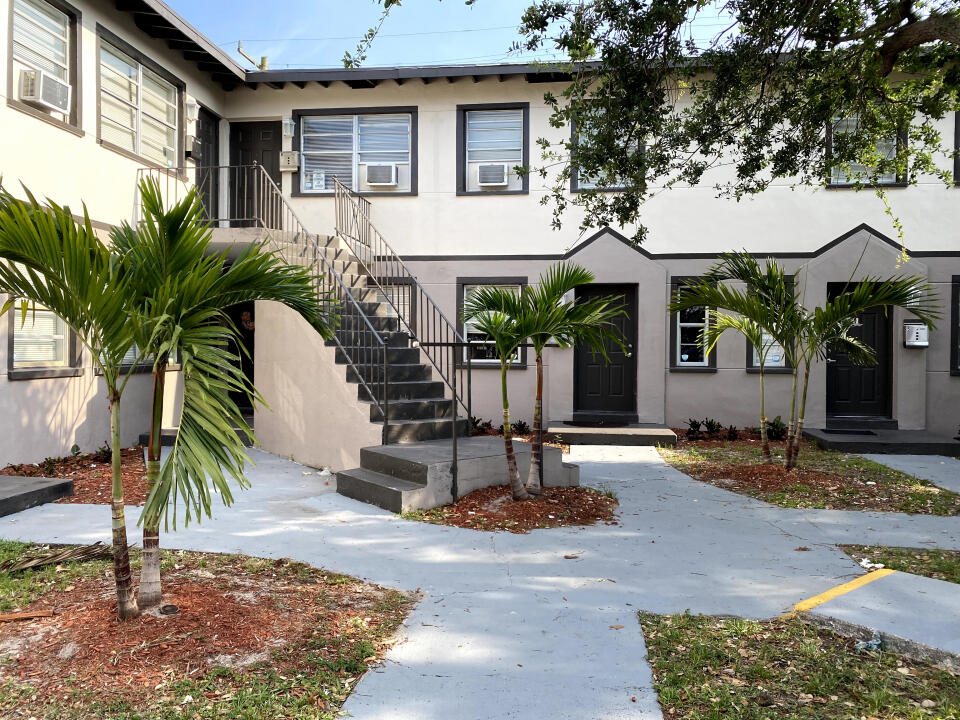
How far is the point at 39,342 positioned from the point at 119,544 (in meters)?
5.87

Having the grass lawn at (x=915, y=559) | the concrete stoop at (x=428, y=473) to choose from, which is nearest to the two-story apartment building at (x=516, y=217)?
the concrete stoop at (x=428, y=473)

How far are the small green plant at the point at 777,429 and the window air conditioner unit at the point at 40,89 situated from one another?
10364 mm

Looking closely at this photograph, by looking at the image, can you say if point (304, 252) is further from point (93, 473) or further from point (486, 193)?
point (93, 473)

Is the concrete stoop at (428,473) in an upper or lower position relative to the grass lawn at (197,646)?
upper

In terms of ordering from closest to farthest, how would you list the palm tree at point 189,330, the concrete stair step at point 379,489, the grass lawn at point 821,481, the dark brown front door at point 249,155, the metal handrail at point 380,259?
the palm tree at point 189,330, the concrete stair step at point 379,489, the grass lawn at point 821,481, the metal handrail at point 380,259, the dark brown front door at point 249,155

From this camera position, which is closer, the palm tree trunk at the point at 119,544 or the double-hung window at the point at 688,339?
the palm tree trunk at the point at 119,544

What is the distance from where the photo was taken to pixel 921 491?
23.3 ft

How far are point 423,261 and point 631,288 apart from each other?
11.4 feet

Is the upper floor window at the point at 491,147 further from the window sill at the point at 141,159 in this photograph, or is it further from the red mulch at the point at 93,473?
the red mulch at the point at 93,473

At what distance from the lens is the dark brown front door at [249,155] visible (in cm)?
1185

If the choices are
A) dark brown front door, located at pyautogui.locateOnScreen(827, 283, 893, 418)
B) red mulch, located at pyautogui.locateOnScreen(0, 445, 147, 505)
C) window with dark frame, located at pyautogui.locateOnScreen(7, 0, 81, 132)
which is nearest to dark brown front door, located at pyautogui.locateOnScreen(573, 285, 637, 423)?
dark brown front door, located at pyautogui.locateOnScreen(827, 283, 893, 418)

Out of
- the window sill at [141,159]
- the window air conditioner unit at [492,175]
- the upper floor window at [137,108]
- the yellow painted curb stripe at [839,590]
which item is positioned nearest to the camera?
the yellow painted curb stripe at [839,590]

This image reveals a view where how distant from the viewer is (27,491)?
5910mm

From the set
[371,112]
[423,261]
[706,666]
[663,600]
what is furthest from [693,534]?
[371,112]
